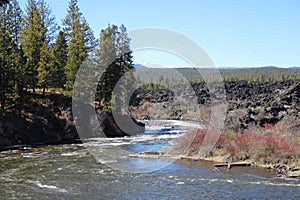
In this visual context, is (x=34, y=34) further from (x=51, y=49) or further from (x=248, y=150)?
(x=248, y=150)

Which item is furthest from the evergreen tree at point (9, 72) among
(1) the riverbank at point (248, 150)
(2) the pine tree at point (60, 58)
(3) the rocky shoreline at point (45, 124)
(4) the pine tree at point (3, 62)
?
(1) the riverbank at point (248, 150)

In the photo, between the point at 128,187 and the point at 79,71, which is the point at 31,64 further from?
the point at 128,187

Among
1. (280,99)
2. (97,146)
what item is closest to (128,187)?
(97,146)

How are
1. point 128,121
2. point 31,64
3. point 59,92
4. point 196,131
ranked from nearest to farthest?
point 196,131, point 31,64, point 59,92, point 128,121

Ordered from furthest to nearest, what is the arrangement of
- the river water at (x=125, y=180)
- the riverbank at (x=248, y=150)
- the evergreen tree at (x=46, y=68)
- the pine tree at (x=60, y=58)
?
the pine tree at (x=60, y=58) → the evergreen tree at (x=46, y=68) → the riverbank at (x=248, y=150) → the river water at (x=125, y=180)

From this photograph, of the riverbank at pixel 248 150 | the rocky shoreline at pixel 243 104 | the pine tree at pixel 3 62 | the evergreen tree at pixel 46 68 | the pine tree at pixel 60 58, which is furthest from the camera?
the pine tree at pixel 60 58

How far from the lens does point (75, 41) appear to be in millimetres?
48438

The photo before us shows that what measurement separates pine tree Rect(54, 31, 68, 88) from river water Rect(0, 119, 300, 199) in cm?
1728

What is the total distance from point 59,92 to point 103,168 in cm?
2676

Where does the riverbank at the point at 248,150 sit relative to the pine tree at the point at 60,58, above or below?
below

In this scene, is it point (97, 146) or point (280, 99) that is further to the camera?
point (280, 99)

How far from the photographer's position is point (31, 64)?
44594mm

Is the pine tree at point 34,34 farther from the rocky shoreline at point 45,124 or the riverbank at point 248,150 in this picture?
the riverbank at point 248,150

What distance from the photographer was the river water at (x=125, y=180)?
18.1 metres
